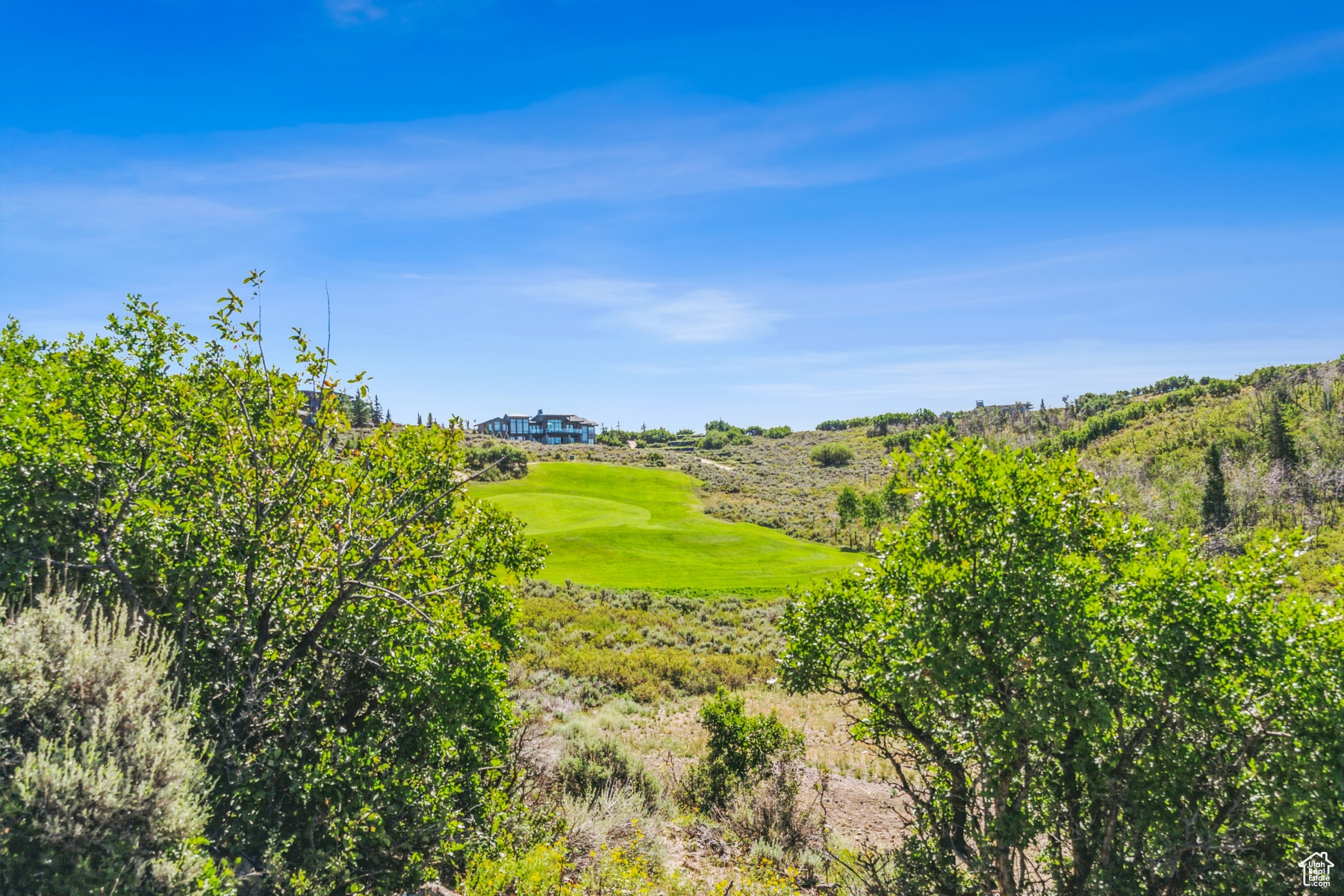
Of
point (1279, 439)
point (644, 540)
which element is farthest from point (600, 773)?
point (1279, 439)

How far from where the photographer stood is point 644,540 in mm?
48156

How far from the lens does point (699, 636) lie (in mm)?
25609

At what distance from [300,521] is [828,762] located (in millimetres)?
13167

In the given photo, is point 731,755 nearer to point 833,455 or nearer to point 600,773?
point 600,773

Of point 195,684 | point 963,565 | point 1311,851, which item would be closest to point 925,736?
point 963,565

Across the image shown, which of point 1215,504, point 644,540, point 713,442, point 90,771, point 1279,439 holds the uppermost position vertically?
point 1279,439

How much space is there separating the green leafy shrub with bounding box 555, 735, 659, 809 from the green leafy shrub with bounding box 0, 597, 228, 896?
6860 mm

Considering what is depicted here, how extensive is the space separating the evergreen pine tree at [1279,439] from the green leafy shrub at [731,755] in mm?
83465

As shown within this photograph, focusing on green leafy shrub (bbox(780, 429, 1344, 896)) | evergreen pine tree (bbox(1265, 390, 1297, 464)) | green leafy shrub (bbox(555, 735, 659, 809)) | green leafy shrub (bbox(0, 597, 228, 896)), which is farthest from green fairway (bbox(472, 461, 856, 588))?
evergreen pine tree (bbox(1265, 390, 1297, 464))

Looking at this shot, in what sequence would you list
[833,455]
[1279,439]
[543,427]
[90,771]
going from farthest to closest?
[543,427] < [833,455] < [1279,439] < [90,771]

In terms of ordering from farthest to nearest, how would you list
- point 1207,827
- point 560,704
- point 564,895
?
point 560,704 → point 564,895 → point 1207,827

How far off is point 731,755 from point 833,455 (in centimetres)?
10932

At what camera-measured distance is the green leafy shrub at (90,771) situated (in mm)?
3902

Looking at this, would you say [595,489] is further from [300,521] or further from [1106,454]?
[1106,454]
